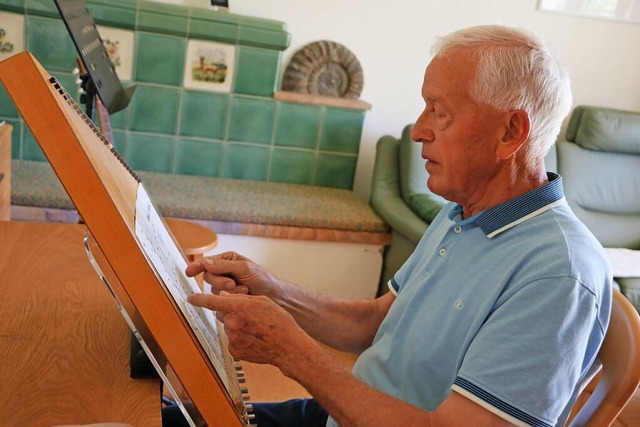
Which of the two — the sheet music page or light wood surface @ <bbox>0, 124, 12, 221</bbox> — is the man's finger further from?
light wood surface @ <bbox>0, 124, 12, 221</bbox>

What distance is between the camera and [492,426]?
928 millimetres

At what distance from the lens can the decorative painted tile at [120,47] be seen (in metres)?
3.11

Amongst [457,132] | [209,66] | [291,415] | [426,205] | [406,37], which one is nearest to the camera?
[457,132]

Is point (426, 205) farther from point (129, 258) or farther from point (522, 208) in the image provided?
point (129, 258)

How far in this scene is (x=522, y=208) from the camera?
1.11 m

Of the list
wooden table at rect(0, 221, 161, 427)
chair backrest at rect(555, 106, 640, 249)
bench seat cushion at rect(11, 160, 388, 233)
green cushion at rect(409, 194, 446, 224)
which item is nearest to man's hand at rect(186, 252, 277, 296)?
wooden table at rect(0, 221, 161, 427)

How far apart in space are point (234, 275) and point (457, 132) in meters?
0.47

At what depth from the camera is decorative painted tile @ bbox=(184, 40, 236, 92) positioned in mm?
3217

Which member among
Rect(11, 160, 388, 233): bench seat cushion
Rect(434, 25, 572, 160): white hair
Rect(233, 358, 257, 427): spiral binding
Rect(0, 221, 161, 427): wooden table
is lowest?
Rect(11, 160, 388, 233): bench seat cushion

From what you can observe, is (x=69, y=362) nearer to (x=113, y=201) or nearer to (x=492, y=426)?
(x=113, y=201)

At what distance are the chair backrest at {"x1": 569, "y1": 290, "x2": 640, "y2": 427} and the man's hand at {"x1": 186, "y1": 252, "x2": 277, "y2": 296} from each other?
58cm

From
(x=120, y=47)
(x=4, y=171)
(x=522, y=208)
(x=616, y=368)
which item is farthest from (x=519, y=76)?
(x=120, y=47)

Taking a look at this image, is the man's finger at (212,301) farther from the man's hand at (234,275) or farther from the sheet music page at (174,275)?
the man's hand at (234,275)

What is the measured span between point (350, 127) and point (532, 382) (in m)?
2.61
